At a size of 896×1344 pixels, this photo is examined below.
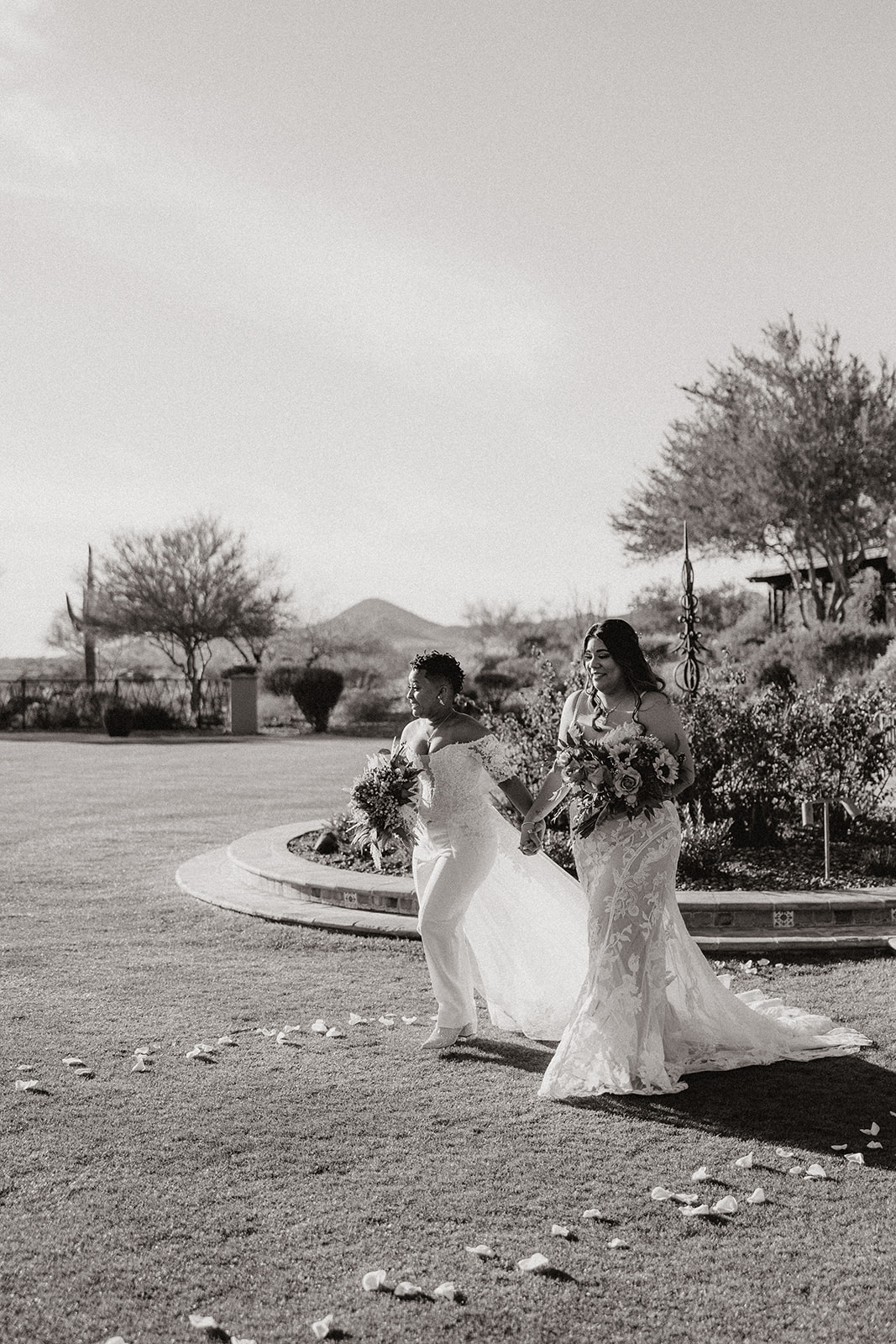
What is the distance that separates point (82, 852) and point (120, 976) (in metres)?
5.18

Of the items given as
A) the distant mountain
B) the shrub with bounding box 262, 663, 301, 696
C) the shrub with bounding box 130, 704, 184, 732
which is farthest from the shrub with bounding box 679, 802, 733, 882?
the distant mountain

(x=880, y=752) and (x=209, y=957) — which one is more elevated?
(x=880, y=752)

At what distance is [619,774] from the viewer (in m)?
5.26

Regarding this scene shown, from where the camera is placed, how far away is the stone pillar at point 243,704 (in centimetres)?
3691

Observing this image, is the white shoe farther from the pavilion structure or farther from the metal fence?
the metal fence

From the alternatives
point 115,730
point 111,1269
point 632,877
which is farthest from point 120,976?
point 115,730

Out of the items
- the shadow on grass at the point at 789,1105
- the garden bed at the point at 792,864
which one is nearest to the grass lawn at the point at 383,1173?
the shadow on grass at the point at 789,1105

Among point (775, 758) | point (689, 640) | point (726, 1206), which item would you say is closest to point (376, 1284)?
point (726, 1206)

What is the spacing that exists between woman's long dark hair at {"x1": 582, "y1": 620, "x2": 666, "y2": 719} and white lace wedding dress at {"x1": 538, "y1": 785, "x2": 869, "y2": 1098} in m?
0.52

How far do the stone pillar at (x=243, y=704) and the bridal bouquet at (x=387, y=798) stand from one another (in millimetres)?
30824

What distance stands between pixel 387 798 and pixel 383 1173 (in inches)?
93.8

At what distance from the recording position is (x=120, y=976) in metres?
7.26

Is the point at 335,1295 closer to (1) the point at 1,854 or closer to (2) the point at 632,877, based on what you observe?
(2) the point at 632,877

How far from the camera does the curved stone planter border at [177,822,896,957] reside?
25.4 ft
